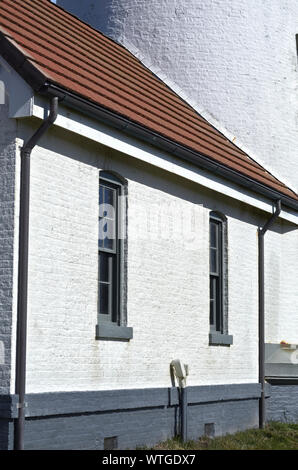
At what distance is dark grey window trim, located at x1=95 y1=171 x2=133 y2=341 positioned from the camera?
38.3 ft

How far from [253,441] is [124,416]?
2.84 meters

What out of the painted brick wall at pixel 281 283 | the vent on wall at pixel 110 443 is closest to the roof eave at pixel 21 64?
the vent on wall at pixel 110 443

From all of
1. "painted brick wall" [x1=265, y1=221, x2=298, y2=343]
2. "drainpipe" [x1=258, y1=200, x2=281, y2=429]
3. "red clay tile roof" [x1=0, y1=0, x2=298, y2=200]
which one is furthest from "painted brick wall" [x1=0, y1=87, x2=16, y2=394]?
"painted brick wall" [x1=265, y1=221, x2=298, y2=343]

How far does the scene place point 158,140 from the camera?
12062 mm

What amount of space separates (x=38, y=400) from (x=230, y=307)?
18.2ft

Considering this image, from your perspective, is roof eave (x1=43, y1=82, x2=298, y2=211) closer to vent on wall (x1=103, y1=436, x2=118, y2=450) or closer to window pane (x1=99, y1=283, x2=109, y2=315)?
window pane (x1=99, y1=283, x2=109, y2=315)

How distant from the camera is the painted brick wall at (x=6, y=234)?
9.75m

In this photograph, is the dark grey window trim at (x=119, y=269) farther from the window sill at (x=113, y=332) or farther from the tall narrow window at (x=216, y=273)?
the tall narrow window at (x=216, y=273)

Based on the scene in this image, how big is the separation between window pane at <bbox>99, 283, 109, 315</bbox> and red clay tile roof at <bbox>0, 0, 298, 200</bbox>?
6.96 ft

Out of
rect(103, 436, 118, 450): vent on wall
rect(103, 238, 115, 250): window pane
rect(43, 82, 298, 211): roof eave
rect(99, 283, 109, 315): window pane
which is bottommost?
rect(103, 436, 118, 450): vent on wall

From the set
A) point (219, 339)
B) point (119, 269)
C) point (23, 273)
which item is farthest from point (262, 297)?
point (23, 273)

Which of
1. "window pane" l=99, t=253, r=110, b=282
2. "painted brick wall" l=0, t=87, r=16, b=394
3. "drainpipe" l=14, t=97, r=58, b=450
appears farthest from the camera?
"window pane" l=99, t=253, r=110, b=282

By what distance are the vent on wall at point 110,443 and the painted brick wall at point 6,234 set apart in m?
2.07
